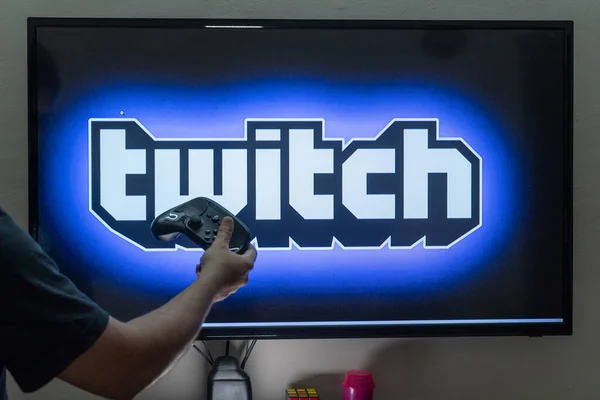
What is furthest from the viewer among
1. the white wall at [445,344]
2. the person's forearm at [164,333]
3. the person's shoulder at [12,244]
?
the white wall at [445,344]

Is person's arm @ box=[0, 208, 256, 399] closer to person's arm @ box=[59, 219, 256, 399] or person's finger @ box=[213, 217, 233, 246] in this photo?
person's arm @ box=[59, 219, 256, 399]

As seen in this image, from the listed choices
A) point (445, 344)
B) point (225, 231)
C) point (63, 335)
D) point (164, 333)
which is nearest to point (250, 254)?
point (225, 231)

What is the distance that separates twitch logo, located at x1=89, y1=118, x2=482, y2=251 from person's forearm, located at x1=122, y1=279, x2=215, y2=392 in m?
0.57

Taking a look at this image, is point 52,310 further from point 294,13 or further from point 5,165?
point 294,13

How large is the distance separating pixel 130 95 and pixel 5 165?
0.41 meters

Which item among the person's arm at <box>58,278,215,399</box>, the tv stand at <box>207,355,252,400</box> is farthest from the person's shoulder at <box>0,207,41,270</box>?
the tv stand at <box>207,355,252,400</box>

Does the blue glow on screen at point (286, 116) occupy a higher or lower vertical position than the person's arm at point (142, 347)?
higher

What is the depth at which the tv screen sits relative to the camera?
1842 mm

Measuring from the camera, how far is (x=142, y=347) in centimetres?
118

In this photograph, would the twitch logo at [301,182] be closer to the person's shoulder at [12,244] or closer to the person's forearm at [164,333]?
the person's forearm at [164,333]

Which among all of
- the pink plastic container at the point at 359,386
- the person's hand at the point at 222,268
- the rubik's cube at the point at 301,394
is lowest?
the rubik's cube at the point at 301,394

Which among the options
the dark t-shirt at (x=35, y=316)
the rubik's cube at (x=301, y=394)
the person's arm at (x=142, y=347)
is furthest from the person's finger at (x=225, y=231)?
the rubik's cube at (x=301, y=394)

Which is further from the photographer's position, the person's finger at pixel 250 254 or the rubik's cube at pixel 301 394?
the rubik's cube at pixel 301 394

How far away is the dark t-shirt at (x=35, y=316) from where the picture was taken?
1071 millimetres
